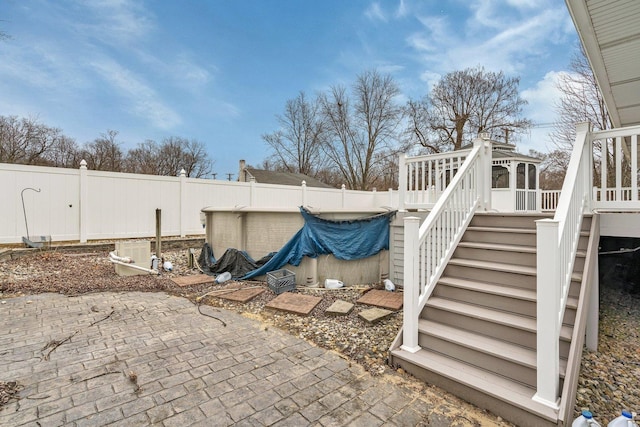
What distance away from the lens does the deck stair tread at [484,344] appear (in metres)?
2.08

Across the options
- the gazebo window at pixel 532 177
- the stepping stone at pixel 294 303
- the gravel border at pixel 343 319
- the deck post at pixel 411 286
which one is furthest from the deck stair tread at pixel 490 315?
the gazebo window at pixel 532 177

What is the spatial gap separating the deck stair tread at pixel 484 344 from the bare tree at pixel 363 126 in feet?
69.1

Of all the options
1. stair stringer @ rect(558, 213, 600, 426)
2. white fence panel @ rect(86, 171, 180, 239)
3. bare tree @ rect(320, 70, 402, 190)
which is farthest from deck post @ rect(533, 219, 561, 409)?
bare tree @ rect(320, 70, 402, 190)

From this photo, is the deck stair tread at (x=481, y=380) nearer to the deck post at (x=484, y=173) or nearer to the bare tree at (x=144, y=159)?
the deck post at (x=484, y=173)

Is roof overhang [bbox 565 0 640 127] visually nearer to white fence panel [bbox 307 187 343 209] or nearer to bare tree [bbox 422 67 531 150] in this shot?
white fence panel [bbox 307 187 343 209]

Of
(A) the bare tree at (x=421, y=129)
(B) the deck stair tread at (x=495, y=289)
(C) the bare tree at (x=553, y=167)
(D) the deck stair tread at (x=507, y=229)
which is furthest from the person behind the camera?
(A) the bare tree at (x=421, y=129)

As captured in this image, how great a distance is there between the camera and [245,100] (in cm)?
2062

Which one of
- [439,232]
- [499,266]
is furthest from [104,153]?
[499,266]

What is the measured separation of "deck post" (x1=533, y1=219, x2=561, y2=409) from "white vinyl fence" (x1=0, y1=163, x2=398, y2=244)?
358 cm

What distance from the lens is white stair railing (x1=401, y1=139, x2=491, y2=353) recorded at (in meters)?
2.55

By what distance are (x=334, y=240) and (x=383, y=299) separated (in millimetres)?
1350

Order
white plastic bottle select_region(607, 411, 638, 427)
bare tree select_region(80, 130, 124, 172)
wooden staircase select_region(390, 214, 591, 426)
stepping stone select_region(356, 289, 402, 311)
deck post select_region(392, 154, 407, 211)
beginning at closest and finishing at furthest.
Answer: white plastic bottle select_region(607, 411, 638, 427)
wooden staircase select_region(390, 214, 591, 426)
stepping stone select_region(356, 289, 402, 311)
deck post select_region(392, 154, 407, 211)
bare tree select_region(80, 130, 124, 172)

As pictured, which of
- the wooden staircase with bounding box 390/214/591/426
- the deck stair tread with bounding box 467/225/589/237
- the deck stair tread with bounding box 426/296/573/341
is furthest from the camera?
the deck stair tread with bounding box 467/225/589/237

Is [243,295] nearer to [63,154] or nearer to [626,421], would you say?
[626,421]
